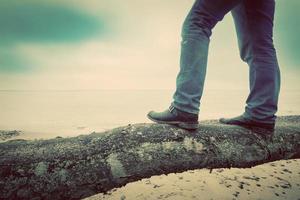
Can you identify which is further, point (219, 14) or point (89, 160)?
point (219, 14)

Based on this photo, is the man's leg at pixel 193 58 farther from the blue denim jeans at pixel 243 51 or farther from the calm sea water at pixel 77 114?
the calm sea water at pixel 77 114

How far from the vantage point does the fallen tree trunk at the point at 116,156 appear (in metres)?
1.68

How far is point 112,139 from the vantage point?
203 centimetres

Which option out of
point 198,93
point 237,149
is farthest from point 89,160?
point 237,149

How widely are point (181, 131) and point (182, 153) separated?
21 centimetres

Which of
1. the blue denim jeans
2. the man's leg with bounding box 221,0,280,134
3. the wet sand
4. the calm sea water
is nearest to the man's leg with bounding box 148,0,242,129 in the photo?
the blue denim jeans

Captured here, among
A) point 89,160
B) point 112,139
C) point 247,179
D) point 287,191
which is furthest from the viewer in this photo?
point 247,179

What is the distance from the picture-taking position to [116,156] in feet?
6.18

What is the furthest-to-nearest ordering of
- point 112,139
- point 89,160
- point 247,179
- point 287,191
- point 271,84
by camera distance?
point 247,179, point 287,191, point 271,84, point 112,139, point 89,160

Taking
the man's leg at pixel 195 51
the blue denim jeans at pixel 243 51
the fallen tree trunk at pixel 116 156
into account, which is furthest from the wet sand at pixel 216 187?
the man's leg at pixel 195 51

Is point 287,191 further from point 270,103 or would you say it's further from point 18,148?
point 18,148

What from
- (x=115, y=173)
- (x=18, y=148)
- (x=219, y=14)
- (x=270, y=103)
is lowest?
(x=115, y=173)

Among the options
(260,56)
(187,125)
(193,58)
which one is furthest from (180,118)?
(260,56)

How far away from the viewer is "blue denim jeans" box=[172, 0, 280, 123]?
216cm
